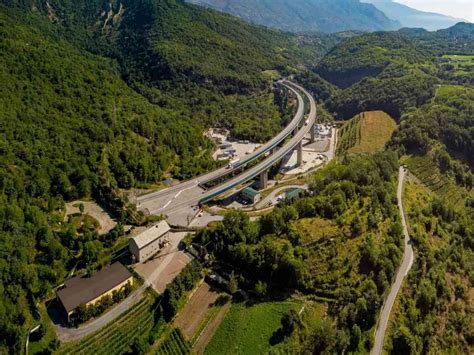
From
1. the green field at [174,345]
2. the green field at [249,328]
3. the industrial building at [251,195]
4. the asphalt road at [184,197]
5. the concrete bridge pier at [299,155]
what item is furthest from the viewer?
the concrete bridge pier at [299,155]

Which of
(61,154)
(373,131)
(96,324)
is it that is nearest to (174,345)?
(96,324)

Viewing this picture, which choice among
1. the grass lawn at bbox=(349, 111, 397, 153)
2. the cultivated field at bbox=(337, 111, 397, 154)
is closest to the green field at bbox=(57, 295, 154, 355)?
the cultivated field at bbox=(337, 111, 397, 154)

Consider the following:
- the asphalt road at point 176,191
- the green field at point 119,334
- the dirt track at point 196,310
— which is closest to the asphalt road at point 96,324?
the green field at point 119,334

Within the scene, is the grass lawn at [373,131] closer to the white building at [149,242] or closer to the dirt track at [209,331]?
the white building at [149,242]

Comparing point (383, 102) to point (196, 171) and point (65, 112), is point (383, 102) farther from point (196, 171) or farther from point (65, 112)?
point (65, 112)

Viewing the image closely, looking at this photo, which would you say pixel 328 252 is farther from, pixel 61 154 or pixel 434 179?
pixel 434 179

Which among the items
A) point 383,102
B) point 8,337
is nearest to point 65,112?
point 8,337

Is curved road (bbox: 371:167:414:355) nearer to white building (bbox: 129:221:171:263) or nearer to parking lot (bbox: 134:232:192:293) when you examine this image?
parking lot (bbox: 134:232:192:293)
